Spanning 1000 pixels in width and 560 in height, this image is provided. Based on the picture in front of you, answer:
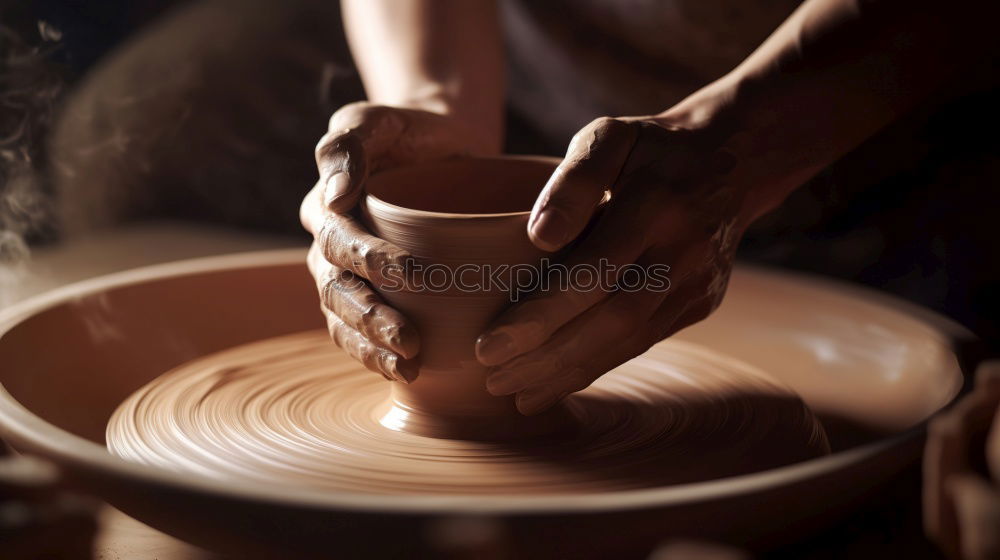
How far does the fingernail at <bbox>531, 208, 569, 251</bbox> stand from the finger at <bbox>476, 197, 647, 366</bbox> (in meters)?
0.04

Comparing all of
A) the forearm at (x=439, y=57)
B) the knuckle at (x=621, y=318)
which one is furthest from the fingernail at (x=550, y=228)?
the forearm at (x=439, y=57)

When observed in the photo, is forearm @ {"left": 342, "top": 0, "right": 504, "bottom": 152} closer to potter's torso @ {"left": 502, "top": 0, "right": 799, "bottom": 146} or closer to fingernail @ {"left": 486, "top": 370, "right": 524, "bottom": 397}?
potter's torso @ {"left": 502, "top": 0, "right": 799, "bottom": 146}

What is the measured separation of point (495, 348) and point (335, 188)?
252mm

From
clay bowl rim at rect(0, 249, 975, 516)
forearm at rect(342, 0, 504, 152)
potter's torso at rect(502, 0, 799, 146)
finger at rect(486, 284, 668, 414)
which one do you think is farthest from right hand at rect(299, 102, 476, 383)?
potter's torso at rect(502, 0, 799, 146)

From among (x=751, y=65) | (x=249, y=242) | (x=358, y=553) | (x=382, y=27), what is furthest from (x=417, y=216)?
(x=249, y=242)

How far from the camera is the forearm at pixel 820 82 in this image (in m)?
1.20

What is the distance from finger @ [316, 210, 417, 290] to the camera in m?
0.96

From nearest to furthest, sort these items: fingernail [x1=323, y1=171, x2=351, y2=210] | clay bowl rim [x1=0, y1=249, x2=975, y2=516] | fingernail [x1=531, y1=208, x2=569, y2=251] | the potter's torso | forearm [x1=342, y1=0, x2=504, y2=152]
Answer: clay bowl rim [x1=0, y1=249, x2=975, y2=516]
fingernail [x1=531, y1=208, x2=569, y2=251]
fingernail [x1=323, y1=171, x2=351, y2=210]
forearm [x1=342, y1=0, x2=504, y2=152]
the potter's torso

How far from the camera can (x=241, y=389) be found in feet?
3.88

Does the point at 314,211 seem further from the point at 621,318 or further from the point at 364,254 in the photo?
the point at 621,318

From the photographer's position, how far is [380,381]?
1226 mm

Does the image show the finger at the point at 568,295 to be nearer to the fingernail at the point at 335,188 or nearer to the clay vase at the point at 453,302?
the clay vase at the point at 453,302

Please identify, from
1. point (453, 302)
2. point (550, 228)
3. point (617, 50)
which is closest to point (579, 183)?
point (550, 228)

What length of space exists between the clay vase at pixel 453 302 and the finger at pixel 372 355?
0.02 m
